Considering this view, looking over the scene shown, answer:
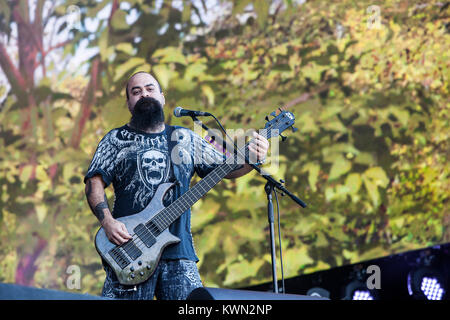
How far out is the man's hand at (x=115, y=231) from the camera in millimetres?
2451

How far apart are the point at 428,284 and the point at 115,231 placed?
2110 mm

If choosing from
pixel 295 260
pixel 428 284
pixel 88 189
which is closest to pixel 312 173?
pixel 295 260

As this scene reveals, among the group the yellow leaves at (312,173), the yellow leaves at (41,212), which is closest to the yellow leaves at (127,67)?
the yellow leaves at (41,212)

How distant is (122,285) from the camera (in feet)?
7.97

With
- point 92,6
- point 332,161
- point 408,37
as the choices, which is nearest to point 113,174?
point 332,161

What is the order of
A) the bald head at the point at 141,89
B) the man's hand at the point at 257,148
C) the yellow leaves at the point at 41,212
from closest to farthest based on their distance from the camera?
the man's hand at the point at 257,148, the bald head at the point at 141,89, the yellow leaves at the point at 41,212

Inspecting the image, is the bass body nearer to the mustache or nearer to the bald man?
the bald man

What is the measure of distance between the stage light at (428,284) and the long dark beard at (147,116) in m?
1.97

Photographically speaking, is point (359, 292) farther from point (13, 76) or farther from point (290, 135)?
point (13, 76)

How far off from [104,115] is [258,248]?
5.05 ft

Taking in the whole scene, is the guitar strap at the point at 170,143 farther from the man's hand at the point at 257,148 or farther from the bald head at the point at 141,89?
the man's hand at the point at 257,148

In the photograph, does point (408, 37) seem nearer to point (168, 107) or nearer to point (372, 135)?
point (372, 135)

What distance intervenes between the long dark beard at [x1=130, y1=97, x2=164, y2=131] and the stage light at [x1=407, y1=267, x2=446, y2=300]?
1966 mm

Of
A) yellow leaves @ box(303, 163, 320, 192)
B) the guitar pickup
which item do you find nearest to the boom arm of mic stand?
the guitar pickup
